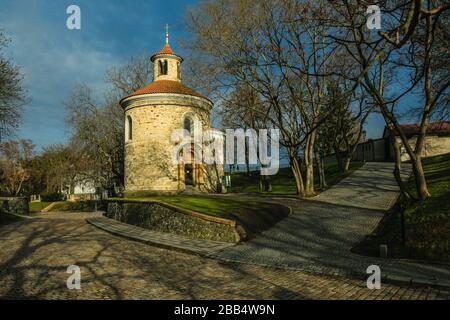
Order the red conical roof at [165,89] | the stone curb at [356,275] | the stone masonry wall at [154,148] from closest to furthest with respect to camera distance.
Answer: the stone curb at [356,275] → the stone masonry wall at [154,148] → the red conical roof at [165,89]

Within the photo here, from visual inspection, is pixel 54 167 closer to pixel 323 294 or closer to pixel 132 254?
pixel 132 254

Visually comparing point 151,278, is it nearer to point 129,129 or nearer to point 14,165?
point 129,129

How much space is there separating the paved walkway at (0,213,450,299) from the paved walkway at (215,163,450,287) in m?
0.66

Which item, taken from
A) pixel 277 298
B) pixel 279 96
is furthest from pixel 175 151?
pixel 277 298

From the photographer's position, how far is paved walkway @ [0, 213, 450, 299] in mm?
7605

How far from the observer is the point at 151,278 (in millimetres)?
8945

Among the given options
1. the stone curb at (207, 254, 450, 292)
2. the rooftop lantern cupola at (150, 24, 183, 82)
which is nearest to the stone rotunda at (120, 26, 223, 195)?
the rooftop lantern cupola at (150, 24, 183, 82)

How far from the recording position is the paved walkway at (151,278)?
7605mm

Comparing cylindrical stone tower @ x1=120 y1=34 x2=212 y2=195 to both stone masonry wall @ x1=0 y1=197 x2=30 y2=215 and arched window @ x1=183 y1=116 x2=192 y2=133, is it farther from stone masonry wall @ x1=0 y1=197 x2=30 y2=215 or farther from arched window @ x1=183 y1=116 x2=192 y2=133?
stone masonry wall @ x1=0 y1=197 x2=30 y2=215

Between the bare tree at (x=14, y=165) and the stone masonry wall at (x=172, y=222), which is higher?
the bare tree at (x=14, y=165)

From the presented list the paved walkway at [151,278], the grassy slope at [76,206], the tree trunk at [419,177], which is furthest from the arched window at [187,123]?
the tree trunk at [419,177]

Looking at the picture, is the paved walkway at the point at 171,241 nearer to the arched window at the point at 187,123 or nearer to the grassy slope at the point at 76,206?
the arched window at the point at 187,123

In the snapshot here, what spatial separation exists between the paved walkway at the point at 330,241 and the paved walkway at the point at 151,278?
2.18 feet

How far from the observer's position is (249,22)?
2119 centimetres
